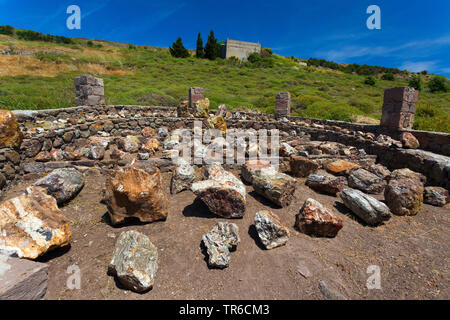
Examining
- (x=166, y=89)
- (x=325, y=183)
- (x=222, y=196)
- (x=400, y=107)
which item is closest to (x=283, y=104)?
(x=400, y=107)

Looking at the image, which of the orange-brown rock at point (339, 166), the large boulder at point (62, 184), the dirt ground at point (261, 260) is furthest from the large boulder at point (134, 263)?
the orange-brown rock at point (339, 166)

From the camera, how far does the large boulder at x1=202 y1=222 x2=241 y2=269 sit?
8.42 ft

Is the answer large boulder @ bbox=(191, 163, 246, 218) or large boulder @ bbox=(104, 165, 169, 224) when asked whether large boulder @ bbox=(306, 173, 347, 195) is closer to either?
large boulder @ bbox=(191, 163, 246, 218)

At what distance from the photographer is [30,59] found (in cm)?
2269

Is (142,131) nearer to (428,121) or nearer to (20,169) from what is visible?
(20,169)

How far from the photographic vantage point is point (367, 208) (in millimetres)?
3617

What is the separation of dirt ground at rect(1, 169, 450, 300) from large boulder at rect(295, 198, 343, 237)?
0.38 ft

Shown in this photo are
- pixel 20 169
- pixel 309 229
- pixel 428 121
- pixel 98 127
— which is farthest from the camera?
pixel 428 121

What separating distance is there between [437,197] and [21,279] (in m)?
6.69

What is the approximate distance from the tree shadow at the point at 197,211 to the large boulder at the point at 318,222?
1.39 meters

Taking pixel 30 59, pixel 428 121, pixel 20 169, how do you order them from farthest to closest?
pixel 30 59 → pixel 428 121 → pixel 20 169
